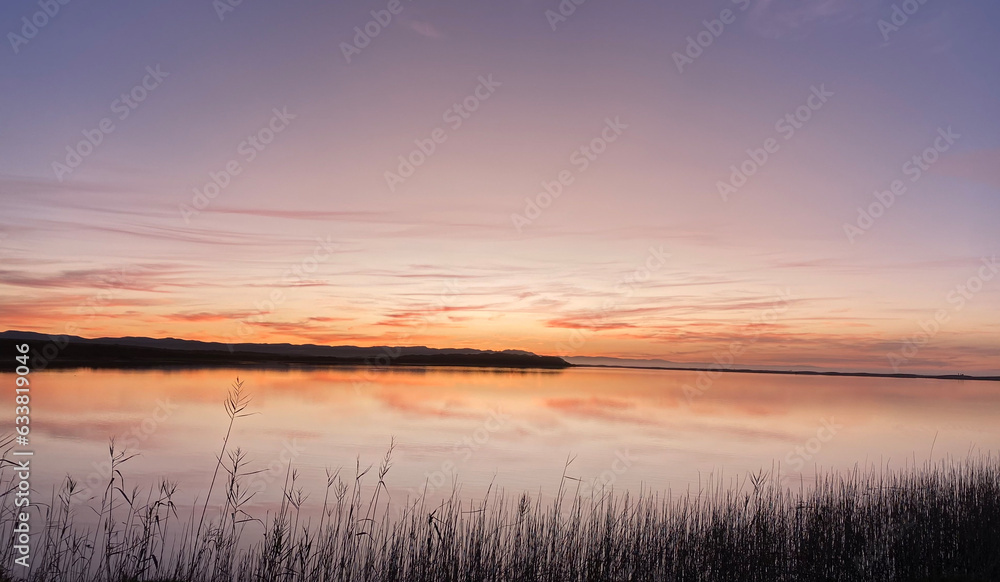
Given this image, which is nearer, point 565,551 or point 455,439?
point 565,551

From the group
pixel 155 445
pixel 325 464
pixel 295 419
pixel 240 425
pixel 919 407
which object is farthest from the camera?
pixel 919 407

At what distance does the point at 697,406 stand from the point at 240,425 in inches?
1041

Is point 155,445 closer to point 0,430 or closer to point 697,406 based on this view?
point 0,430

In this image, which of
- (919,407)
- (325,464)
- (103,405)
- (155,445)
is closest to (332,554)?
(325,464)

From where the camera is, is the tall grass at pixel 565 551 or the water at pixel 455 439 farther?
the water at pixel 455 439

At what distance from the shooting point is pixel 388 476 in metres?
16.5

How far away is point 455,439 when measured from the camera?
76.4ft

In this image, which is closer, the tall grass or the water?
the tall grass

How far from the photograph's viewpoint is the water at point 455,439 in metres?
16.4

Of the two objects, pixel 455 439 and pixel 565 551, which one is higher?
pixel 565 551

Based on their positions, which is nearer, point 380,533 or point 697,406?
point 380,533

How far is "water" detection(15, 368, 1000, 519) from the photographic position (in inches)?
Answer: 645

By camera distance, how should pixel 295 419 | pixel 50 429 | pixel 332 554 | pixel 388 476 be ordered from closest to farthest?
pixel 332 554, pixel 388 476, pixel 50 429, pixel 295 419

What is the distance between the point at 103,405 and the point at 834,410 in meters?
38.0
